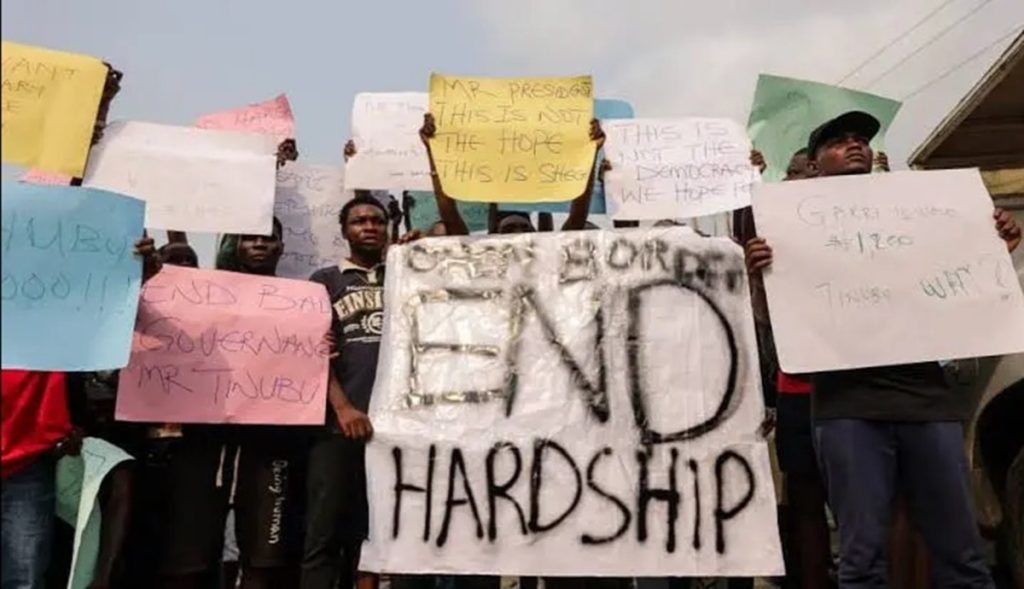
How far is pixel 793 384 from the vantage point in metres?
4.62

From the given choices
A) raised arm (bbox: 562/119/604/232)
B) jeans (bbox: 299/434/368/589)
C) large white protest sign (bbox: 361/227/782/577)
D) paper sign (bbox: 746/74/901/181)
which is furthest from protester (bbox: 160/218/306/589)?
paper sign (bbox: 746/74/901/181)

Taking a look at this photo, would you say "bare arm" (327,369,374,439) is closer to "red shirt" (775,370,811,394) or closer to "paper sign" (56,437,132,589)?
"paper sign" (56,437,132,589)

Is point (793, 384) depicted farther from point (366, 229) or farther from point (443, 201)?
point (366, 229)

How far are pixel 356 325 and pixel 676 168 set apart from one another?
171 centimetres

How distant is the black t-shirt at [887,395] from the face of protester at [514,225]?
178 centimetres

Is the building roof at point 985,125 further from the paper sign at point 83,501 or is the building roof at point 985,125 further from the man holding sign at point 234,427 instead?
the paper sign at point 83,501

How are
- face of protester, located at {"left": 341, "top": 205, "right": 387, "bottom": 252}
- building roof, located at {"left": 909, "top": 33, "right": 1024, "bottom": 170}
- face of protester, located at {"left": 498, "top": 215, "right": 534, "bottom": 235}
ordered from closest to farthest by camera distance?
face of protester, located at {"left": 341, "top": 205, "right": 387, "bottom": 252} < face of protester, located at {"left": 498, "top": 215, "right": 534, "bottom": 235} < building roof, located at {"left": 909, "top": 33, "right": 1024, "bottom": 170}

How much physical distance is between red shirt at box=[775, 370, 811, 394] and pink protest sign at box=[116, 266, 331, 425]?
198cm

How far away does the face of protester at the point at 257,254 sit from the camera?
4.87m

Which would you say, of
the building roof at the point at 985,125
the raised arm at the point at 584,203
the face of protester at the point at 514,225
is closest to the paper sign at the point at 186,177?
the face of protester at the point at 514,225

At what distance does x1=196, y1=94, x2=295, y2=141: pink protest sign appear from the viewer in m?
5.53

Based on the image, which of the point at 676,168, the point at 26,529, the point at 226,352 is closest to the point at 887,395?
the point at 676,168

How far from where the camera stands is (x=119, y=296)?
369cm

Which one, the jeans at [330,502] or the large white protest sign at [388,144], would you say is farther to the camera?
the large white protest sign at [388,144]
